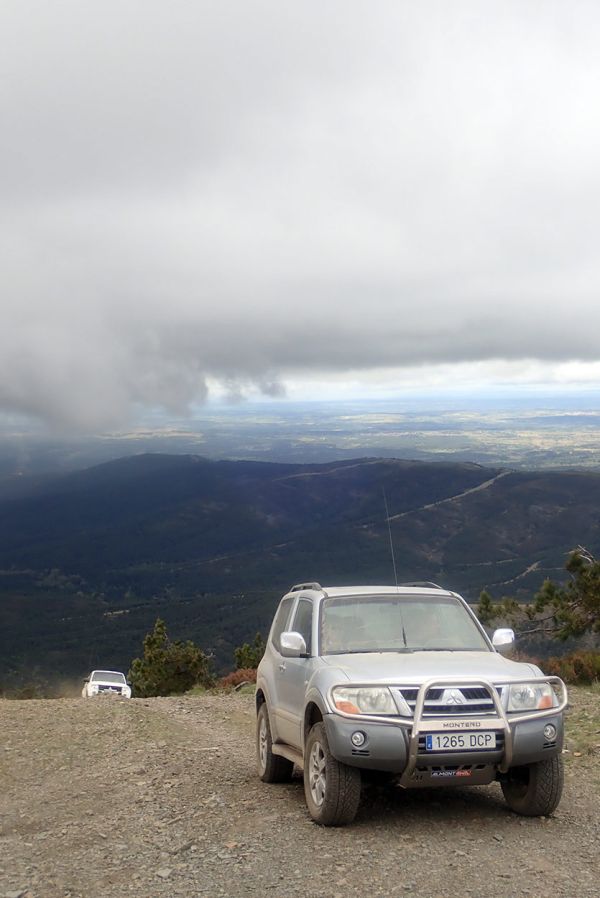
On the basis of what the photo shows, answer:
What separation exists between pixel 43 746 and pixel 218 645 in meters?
104

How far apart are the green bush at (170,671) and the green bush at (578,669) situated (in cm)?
1357

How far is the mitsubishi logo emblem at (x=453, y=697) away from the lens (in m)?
6.24

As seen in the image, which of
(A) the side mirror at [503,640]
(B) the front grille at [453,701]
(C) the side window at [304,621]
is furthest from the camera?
(C) the side window at [304,621]

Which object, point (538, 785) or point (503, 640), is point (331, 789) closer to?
point (538, 785)

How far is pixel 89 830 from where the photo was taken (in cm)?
704

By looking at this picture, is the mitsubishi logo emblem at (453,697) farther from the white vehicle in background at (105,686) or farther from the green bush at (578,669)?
the white vehicle in background at (105,686)

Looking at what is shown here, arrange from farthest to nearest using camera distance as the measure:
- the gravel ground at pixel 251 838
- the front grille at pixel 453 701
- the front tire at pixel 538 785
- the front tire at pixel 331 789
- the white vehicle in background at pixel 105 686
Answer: the white vehicle in background at pixel 105 686, the front tire at pixel 538 785, the front tire at pixel 331 789, the front grille at pixel 453 701, the gravel ground at pixel 251 838

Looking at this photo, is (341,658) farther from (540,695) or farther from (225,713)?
(225,713)

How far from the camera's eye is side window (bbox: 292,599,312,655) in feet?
25.6

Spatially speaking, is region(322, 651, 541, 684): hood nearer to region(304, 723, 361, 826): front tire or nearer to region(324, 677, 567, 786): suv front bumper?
region(324, 677, 567, 786): suv front bumper

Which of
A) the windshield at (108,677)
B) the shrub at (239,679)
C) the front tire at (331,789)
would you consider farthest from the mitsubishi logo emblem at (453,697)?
the windshield at (108,677)

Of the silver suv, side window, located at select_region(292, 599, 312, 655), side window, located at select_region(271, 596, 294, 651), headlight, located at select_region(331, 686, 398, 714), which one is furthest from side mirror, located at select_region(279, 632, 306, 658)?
side window, located at select_region(271, 596, 294, 651)

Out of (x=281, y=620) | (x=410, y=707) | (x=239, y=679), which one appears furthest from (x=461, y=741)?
(x=239, y=679)

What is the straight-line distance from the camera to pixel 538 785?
262 inches
